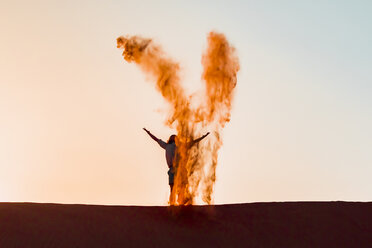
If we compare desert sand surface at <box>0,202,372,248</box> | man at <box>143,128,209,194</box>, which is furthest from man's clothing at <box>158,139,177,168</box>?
desert sand surface at <box>0,202,372,248</box>

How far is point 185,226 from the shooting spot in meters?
23.0

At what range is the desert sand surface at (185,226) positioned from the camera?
21328 mm

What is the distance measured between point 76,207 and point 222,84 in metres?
5.57

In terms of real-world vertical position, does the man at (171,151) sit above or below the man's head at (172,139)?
below

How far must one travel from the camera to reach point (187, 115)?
23.3 metres

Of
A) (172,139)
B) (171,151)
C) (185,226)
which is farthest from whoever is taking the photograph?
(172,139)

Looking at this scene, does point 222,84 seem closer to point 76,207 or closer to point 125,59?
point 125,59

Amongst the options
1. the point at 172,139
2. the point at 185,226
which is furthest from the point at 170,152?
the point at 185,226

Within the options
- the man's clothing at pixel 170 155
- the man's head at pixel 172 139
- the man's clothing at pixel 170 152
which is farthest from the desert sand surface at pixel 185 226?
the man's head at pixel 172 139

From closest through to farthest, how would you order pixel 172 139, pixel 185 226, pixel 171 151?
1. pixel 185 226
2. pixel 171 151
3. pixel 172 139

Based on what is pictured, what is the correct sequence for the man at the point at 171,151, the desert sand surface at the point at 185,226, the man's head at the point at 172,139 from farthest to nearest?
the man's head at the point at 172,139
the man at the point at 171,151
the desert sand surface at the point at 185,226

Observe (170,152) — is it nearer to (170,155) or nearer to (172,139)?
(170,155)

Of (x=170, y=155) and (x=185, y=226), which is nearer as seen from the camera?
(x=185, y=226)

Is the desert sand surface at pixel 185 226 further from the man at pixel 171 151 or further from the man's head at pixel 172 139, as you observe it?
the man's head at pixel 172 139
